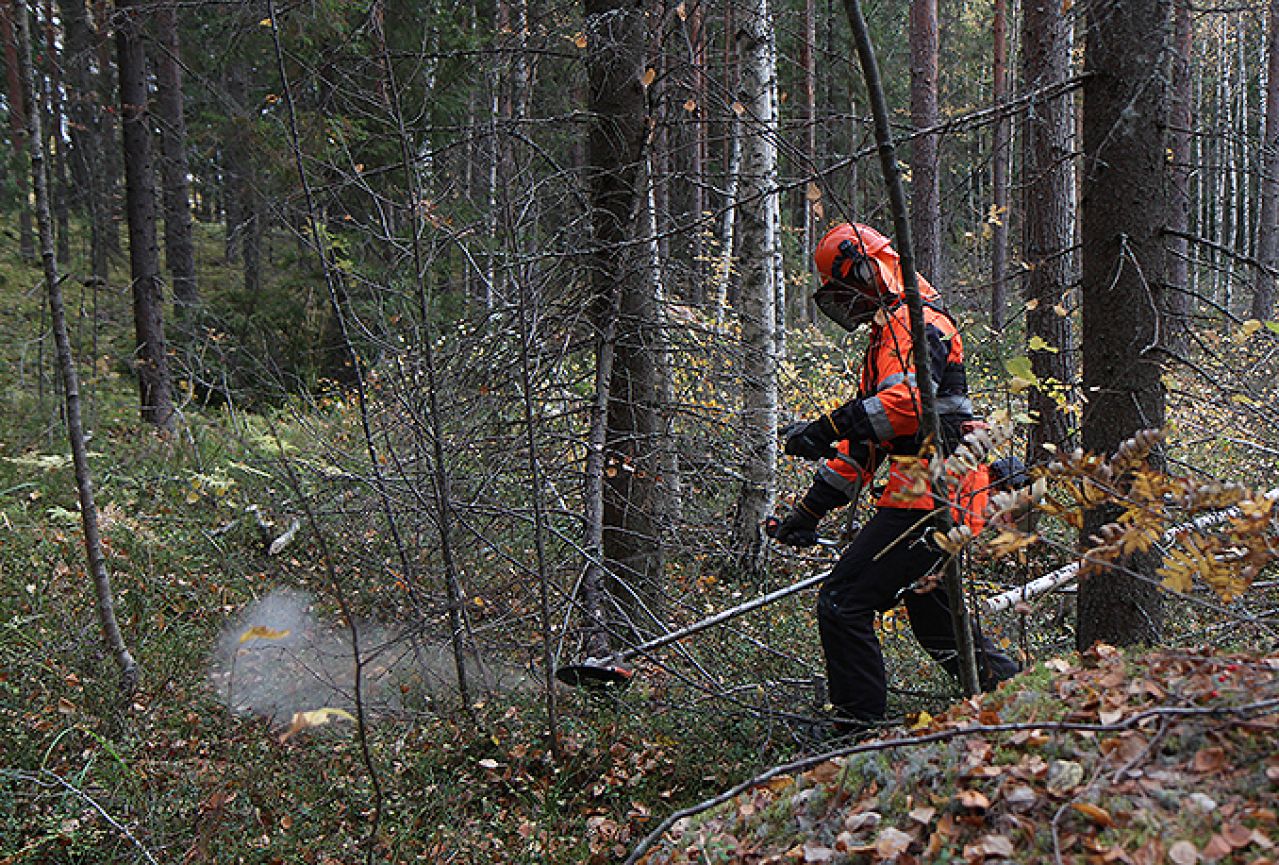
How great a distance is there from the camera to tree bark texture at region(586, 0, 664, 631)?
4711mm

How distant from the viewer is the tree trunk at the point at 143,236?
10742 mm

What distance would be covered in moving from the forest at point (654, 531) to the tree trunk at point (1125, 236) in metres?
0.02

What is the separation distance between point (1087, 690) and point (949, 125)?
200 cm

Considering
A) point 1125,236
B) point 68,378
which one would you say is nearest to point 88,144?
point 68,378

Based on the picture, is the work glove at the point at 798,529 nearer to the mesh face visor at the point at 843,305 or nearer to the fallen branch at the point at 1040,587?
the mesh face visor at the point at 843,305

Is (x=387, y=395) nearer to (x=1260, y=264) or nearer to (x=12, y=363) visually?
(x=1260, y=264)

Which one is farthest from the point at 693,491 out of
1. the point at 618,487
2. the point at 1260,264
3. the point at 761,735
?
the point at 1260,264

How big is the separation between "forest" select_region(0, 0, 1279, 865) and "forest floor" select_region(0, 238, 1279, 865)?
0.02 metres

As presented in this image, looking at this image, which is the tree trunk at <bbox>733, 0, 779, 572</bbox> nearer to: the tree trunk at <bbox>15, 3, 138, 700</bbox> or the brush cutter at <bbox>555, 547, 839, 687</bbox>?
the brush cutter at <bbox>555, 547, 839, 687</bbox>

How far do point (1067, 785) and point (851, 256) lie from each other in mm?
2392

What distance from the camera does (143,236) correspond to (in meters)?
10.9

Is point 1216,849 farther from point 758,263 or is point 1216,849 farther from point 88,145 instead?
point 88,145

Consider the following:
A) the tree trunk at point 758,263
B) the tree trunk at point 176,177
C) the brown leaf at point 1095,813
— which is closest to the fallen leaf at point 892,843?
the brown leaf at point 1095,813

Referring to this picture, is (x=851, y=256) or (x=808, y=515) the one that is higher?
(x=851, y=256)
